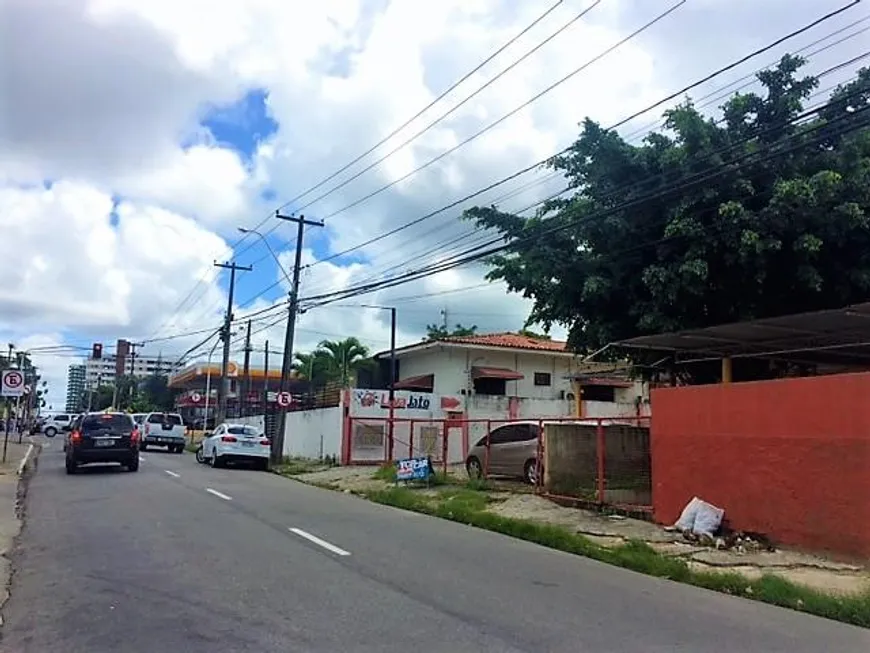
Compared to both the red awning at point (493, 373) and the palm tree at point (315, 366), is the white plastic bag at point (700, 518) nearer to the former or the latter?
the red awning at point (493, 373)

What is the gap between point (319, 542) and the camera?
11.3 m

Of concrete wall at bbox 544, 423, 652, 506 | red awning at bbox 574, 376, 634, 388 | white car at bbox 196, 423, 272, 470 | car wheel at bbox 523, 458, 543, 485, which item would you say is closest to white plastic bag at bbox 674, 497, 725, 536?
concrete wall at bbox 544, 423, 652, 506

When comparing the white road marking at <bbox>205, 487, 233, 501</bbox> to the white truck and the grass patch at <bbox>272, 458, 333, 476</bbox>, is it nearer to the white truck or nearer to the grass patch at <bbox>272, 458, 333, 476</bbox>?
the grass patch at <bbox>272, 458, 333, 476</bbox>

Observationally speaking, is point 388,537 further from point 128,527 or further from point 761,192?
point 761,192

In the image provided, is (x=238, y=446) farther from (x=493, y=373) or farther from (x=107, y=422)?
(x=493, y=373)

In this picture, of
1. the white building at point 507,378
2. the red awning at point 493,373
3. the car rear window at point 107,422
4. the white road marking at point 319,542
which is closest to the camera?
the white road marking at point 319,542

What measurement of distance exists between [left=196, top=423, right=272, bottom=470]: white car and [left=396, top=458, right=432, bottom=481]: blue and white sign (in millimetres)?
8298

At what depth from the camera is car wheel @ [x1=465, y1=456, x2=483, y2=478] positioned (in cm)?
2144

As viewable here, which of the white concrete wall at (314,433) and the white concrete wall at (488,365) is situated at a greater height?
the white concrete wall at (488,365)

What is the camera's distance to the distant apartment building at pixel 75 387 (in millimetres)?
150500

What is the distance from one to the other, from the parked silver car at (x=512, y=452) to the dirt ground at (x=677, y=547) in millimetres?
485

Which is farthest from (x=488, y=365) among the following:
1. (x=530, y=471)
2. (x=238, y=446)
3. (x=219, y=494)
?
(x=219, y=494)

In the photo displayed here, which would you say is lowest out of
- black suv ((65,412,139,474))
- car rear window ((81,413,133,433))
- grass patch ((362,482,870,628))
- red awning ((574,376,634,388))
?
grass patch ((362,482,870,628))

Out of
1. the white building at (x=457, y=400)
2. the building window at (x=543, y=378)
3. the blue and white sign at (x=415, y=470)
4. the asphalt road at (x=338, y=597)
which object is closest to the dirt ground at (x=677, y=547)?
the asphalt road at (x=338, y=597)
